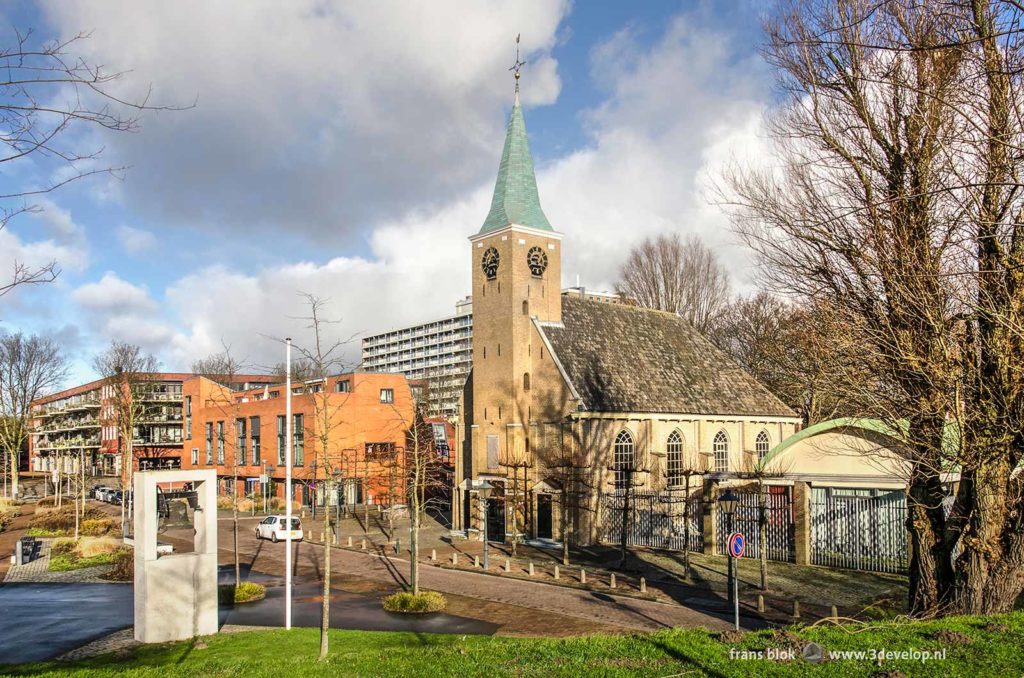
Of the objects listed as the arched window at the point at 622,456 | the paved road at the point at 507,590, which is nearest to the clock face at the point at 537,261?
the arched window at the point at 622,456

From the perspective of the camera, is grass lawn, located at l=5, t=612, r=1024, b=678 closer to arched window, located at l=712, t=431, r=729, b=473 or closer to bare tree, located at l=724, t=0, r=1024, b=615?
bare tree, located at l=724, t=0, r=1024, b=615

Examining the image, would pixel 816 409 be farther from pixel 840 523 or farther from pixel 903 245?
pixel 903 245

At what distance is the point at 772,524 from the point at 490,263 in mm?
18619

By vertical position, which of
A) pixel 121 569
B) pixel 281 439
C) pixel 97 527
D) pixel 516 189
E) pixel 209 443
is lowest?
pixel 97 527

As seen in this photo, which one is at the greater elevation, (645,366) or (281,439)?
(645,366)

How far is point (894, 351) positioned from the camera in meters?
14.2

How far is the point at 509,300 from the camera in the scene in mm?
38781

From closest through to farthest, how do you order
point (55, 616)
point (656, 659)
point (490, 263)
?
1. point (656, 659)
2. point (55, 616)
3. point (490, 263)

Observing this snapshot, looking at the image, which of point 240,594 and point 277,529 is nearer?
point 240,594

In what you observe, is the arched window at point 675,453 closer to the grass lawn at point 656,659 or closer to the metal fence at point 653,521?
the metal fence at point 653,521

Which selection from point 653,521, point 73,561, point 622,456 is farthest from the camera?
Answer: point 622,456

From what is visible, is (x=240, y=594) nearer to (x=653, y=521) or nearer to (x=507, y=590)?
(x=507, y=590)

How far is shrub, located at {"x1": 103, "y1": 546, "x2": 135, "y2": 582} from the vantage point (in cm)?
2864

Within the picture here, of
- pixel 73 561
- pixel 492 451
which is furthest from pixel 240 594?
pixel 492 451
